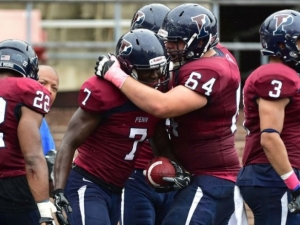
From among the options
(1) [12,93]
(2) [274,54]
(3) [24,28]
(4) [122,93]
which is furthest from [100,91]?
(3) [24,28]

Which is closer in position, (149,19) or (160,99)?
(160,99)

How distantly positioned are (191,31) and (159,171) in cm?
83

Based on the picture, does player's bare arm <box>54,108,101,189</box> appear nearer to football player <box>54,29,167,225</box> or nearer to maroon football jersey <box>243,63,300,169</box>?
football player <box>54,29,167,225</box>

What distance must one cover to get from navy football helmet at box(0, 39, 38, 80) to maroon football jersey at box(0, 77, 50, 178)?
6.6 inches

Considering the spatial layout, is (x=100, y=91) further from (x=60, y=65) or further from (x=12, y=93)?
(x=60, y=65)

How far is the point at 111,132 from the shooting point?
5.92m

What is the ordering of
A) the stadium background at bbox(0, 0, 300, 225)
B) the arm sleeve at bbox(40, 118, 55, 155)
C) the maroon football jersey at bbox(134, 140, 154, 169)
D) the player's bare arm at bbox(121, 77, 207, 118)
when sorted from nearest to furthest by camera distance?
the player's bare arm at bbox(121, 77, 207, 118) < the maroon football jersey at bbox(134, 140, 154, 169) < the arm sleeve at bbox(40, 118, 55, 155) < the stadium background at bbox(0, 0, 300, 225)

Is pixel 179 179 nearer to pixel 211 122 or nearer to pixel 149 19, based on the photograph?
pixel 211 122

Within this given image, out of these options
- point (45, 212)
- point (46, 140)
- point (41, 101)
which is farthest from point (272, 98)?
point (46, 140)

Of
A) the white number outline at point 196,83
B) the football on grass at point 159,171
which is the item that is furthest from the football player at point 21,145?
the white number outline at point 196,83

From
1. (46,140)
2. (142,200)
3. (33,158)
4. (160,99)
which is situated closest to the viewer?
(33,158)

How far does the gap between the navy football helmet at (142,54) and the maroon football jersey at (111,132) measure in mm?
167

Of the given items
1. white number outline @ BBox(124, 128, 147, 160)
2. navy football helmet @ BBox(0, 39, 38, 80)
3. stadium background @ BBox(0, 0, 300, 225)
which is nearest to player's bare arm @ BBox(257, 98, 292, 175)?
white number outline @ BBox(124, 128, 147, 160)

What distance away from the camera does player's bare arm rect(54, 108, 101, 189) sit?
231 inches
